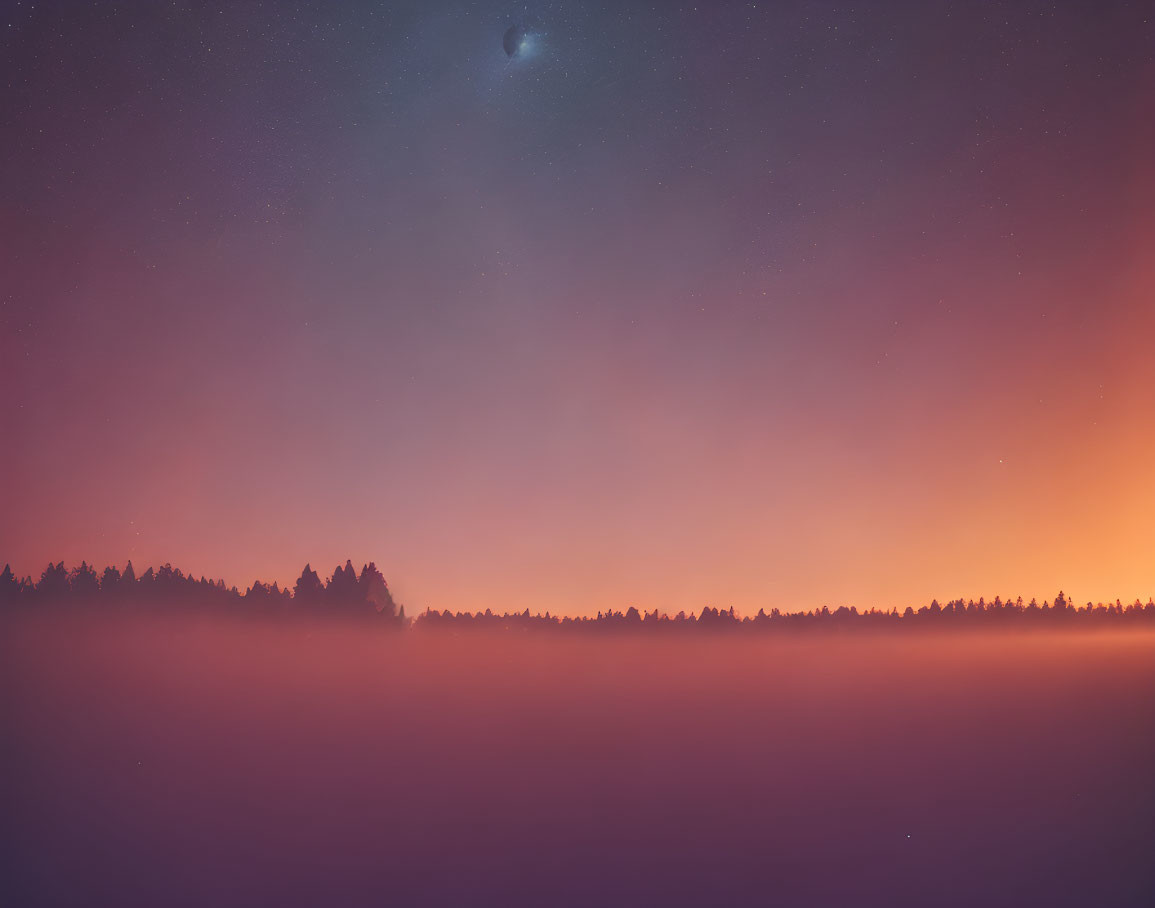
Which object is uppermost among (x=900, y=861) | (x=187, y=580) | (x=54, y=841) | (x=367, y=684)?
(x=187, y=580)

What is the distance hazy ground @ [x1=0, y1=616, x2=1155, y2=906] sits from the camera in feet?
16.5

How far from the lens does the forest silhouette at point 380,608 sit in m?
5.50

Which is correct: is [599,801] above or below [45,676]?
below

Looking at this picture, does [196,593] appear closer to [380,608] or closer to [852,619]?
[380,608]

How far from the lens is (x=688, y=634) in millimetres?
7266

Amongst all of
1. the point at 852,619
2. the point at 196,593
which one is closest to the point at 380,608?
the point at 196,593

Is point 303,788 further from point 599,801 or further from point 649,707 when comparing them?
point 649,707

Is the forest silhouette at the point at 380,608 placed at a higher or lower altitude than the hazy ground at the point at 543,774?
higher

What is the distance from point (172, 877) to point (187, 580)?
2.73 metres

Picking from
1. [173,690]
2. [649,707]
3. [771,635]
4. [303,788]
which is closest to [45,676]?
[173,690]

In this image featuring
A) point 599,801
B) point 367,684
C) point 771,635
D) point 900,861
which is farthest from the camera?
point 771,635

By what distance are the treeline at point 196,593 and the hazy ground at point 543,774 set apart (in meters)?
0.24

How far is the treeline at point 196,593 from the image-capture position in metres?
5.40

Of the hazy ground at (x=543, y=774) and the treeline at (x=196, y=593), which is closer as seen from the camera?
the hazy ground at (x=543, y=774)
